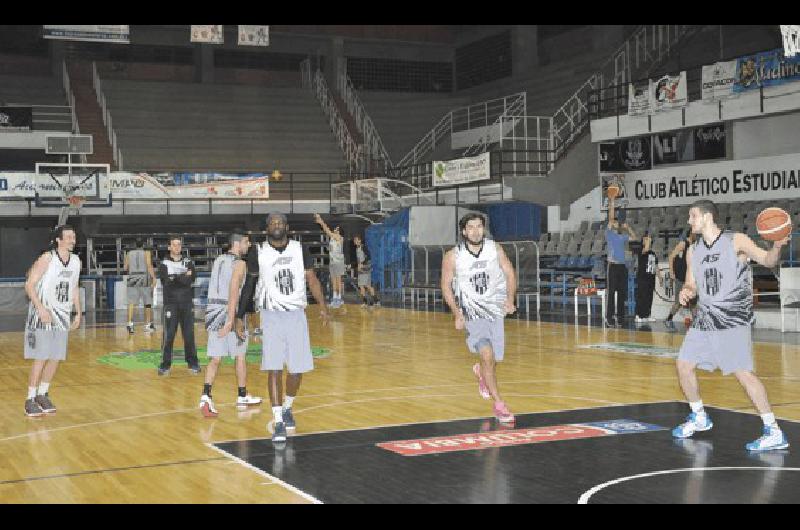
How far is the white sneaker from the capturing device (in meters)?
11.2

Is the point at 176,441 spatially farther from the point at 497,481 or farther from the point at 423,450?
the point at 497,481

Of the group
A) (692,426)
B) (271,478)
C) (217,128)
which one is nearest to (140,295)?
(271,478)

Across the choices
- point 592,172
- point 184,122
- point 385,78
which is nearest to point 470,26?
point 385,78

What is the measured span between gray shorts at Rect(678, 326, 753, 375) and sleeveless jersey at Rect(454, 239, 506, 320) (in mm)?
1845

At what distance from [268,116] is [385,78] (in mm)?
6051

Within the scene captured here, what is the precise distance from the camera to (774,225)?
328 inches

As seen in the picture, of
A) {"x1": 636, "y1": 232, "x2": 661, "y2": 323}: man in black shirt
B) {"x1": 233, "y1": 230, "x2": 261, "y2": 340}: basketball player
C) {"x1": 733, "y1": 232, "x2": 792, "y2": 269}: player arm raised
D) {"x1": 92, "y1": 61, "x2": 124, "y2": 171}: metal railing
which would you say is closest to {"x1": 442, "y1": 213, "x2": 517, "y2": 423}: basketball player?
{"x1": 233, "y1": 230, "x2": 261, "y2": 340}: basketball player

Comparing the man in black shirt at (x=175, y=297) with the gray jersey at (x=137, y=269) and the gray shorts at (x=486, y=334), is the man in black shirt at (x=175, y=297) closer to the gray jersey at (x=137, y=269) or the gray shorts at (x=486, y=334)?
the gray shorts at (x=486, y=334)

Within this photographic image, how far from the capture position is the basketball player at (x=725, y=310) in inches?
329

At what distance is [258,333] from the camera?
19.7m

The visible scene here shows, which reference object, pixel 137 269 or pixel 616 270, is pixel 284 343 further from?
pixel 137 269

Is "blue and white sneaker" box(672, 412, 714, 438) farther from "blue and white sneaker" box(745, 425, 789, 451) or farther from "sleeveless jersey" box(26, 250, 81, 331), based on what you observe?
"sleeveless jersey" box(26, 250, 81, 331)

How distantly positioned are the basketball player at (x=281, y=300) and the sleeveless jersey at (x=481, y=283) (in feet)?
4.47

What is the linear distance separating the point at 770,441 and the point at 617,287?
12.6 meters
